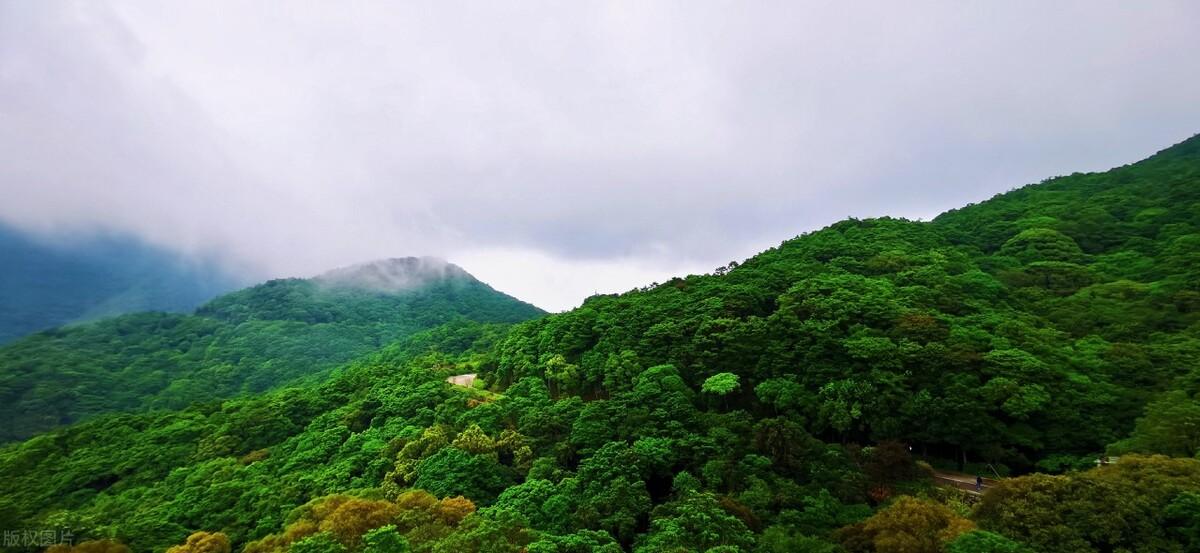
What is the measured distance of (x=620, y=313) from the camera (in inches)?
1722

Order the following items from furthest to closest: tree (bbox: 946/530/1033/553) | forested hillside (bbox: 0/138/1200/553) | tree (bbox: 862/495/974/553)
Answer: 1. forested hillside (bbox: 0/138/1200/553)
2. tree (bbox: 862/495/974/553)
3. tree (bbox: 946/530/1033/553)

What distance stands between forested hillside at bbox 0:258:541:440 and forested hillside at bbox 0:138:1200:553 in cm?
3747

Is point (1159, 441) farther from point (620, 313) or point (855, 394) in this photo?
point (620, 313)

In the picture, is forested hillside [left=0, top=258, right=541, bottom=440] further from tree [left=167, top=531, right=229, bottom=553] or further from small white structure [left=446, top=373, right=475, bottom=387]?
tree [left=167, top=531, right=229, bottom=553]

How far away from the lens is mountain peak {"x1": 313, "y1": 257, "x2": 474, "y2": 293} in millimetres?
143625

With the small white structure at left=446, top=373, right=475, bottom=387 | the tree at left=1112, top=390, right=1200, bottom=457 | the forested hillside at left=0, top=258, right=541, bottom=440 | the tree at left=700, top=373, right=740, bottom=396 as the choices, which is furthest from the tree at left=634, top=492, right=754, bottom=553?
the forested hillside at left=0, top=258, right=541, bottom=440

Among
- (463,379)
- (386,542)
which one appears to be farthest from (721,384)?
(463,379)

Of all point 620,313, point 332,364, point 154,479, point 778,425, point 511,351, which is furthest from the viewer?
point 332,364

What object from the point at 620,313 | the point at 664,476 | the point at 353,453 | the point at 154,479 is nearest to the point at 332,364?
the point at 154,479

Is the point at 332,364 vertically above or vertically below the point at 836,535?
above

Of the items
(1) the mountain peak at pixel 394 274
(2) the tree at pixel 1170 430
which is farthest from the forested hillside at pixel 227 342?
(2) the tree at pixel 1170 430

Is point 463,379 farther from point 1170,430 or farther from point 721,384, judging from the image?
point 1170,430

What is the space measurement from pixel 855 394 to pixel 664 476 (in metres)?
11.4

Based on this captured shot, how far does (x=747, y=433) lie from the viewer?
91.4ft
